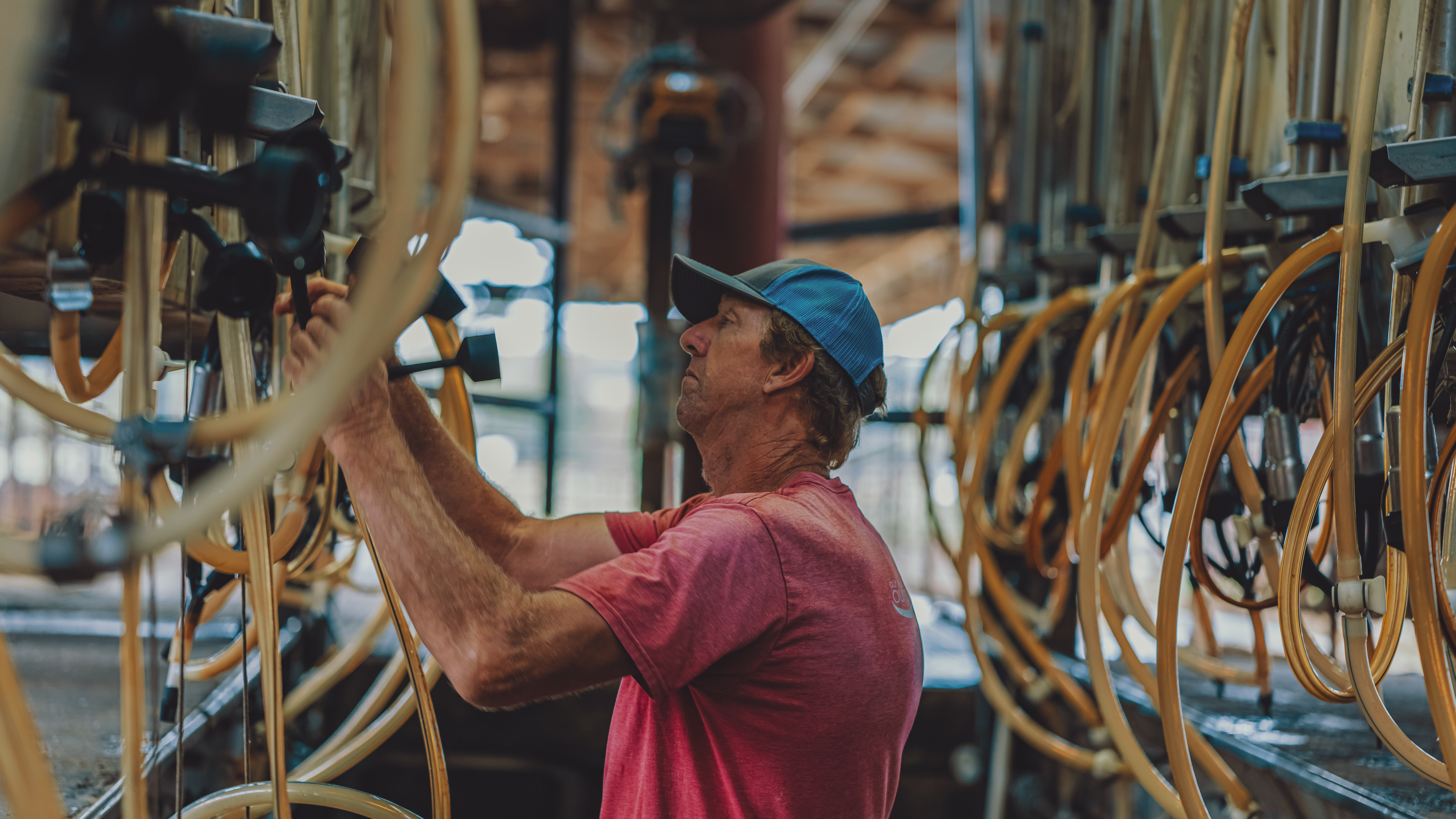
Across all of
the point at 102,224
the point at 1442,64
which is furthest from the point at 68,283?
the point at 1442,64

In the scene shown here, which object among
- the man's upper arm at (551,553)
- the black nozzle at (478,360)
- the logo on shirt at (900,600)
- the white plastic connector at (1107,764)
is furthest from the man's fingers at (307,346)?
the white plastic connector at (1107,764)

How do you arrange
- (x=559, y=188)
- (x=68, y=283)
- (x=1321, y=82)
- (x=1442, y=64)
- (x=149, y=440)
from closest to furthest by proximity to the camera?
(x=149, y=440)
(x=68, y=283)
(x=1442, y=64)
(x=1321, y=82)
(x=559, y=188)

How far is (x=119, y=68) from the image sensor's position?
559 mm

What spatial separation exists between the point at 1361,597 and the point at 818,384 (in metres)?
0.61

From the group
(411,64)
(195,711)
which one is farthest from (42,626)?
(411,64)

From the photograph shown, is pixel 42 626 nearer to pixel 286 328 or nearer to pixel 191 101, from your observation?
pixel 286 328

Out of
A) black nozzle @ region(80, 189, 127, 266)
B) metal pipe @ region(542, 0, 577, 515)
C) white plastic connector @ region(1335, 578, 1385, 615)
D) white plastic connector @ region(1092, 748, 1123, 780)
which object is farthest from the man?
metal pipe @ region(542, 0, 577, 515)

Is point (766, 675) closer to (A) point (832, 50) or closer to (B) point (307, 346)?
(B) point (307, 346)

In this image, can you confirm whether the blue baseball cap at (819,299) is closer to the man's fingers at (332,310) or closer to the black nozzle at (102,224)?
the man's fingers at (332,310)

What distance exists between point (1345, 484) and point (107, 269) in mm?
1141

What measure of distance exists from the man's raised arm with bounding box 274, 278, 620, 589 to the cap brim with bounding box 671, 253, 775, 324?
28cm

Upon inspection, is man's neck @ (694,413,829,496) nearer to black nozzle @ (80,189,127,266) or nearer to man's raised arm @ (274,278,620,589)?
man's raised arm @ (274,278,620,589)

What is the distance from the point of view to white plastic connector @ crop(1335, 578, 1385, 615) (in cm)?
114

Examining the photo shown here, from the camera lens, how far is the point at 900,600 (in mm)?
1126
